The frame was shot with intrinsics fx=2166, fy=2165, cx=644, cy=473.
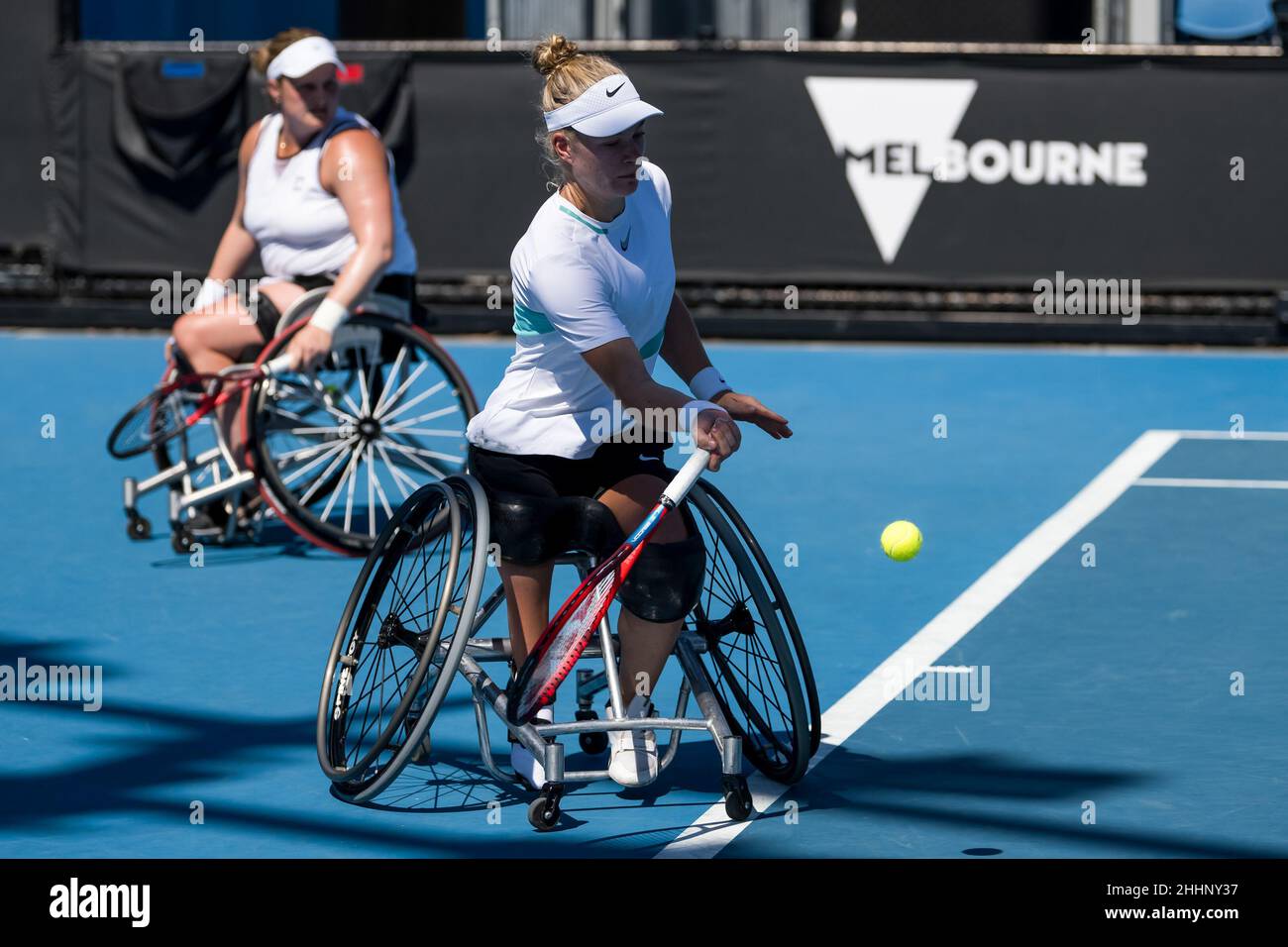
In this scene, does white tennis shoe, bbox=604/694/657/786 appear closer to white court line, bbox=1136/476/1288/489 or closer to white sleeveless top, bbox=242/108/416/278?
white sleeveless top, bbox=242/108/416/278

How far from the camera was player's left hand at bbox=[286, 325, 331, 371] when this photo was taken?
7.66 meters

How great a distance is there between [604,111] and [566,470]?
896 millimetres

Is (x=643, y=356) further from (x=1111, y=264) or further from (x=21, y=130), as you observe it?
(x=21, y=130)

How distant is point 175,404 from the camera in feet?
27.4

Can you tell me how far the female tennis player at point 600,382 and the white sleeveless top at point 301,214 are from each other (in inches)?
114

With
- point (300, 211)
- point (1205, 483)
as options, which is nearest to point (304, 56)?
point (300, 211)

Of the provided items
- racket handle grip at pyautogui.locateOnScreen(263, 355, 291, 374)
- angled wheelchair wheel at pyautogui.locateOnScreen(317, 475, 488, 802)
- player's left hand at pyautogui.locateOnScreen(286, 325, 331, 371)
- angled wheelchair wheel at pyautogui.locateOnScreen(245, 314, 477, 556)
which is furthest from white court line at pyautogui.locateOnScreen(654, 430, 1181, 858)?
racket handle grip at pyautogui.locateOnScreen(263, 355, 291, 374)

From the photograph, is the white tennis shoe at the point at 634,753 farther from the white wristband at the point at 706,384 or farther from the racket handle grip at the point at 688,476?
the white wristband at the point at 706,384

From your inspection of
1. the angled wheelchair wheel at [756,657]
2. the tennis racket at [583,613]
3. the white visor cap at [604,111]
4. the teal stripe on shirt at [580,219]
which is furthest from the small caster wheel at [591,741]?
the white visor cap at [604,111]

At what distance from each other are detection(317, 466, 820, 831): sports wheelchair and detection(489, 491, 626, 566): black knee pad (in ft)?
0.16

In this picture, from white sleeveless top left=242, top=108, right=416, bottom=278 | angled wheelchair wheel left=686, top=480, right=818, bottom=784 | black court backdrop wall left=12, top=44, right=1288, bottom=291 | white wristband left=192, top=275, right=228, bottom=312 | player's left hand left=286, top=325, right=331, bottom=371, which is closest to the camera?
angled wheelchair wheel left=686, top=480, right=818, bottom=784

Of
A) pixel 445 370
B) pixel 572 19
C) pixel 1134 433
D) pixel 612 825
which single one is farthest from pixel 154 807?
pixel 572 19

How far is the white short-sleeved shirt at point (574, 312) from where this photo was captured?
5.11 metres

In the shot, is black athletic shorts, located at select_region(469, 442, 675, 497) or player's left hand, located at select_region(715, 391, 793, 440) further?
black athletic shorts, located at select_region(469, 442, 675, 497)
